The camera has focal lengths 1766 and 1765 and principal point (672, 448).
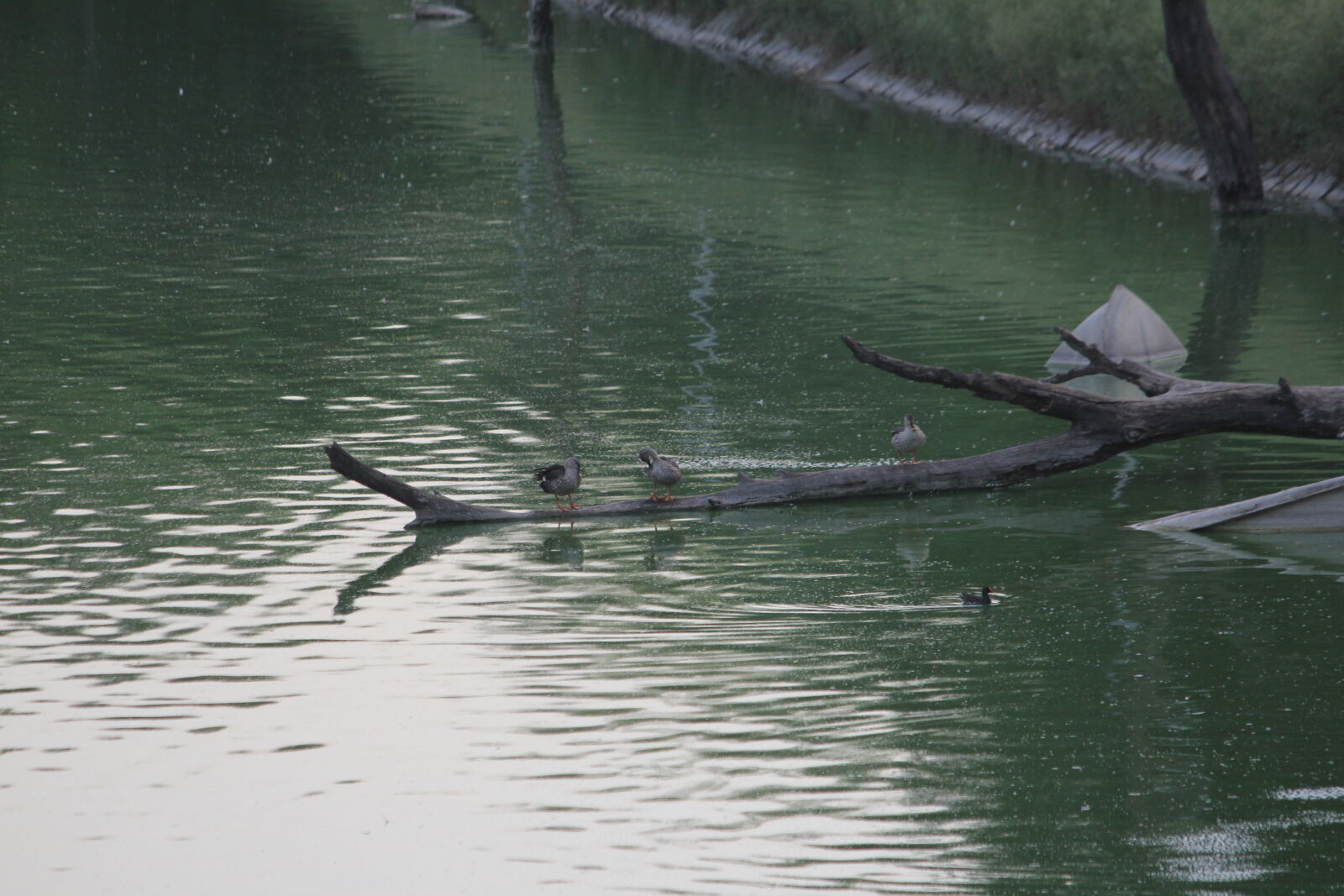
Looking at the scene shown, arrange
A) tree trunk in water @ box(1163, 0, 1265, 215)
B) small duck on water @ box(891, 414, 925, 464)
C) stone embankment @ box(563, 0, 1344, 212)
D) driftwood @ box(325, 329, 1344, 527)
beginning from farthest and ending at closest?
1. stone embankment @ box(563, 0, 1344, 212)
2. tree trunk in water @ box(1163, 0, 1265, 215)
3. small duck on water @ box(891, 414, 925, 464)
4. driftwood @ box(325, 329, 1344, 527)

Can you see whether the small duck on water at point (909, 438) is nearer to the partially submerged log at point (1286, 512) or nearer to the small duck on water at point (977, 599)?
the partially submerged log at point (1286, 512)

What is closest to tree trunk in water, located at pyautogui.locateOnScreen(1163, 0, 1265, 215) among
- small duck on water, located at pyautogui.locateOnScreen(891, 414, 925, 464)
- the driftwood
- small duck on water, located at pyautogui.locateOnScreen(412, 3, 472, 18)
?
the driftwood

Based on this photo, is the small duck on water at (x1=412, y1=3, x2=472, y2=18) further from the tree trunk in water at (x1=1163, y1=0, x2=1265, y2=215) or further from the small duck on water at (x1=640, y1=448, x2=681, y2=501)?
the small duck on water at (x1=640, y1=448, x2=681, y2=501)

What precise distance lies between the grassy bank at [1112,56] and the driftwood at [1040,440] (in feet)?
57.8

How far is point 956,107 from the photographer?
140 ft

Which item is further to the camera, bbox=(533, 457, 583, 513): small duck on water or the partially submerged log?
bbox=(533, 457, 583, 513): small duck on water

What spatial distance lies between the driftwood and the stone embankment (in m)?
17.8

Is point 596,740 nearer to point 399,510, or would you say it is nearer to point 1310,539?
point 399,510

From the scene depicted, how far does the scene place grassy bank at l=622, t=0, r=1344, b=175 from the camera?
3009 centimetres

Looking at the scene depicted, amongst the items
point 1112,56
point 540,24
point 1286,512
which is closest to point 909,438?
point 1286,512

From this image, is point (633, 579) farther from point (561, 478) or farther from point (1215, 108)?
point (1215, 108)

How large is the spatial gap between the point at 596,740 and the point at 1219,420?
6451 mm

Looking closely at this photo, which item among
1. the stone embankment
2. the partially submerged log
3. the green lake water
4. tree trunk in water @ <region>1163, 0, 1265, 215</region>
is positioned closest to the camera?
the green lake water

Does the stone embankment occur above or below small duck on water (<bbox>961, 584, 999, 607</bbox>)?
above
